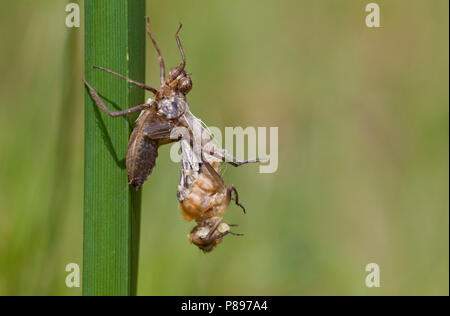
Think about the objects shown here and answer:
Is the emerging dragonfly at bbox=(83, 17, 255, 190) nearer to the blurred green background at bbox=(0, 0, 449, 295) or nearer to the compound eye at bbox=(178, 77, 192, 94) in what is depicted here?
the compound eye at bbox=(178, 77, 192, 94)

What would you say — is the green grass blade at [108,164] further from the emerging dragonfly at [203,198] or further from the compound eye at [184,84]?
the compound eye at [184,84]

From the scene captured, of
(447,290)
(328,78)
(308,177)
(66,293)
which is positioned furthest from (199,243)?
(328,78)

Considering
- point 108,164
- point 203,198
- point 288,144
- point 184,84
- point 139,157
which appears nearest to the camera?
point 108,164

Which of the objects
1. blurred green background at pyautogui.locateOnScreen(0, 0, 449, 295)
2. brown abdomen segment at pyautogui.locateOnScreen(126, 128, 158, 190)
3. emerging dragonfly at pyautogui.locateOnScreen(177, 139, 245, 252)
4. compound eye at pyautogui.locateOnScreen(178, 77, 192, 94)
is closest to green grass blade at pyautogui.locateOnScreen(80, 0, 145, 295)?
brown abdomen segment at pyautogui.locateOnScreen(126, 128, 158, 190)

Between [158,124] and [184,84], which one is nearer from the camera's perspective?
[158,124]

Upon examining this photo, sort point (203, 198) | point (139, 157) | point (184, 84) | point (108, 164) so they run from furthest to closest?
point (184, 84) → point (203, 198) → point (139, 157) → point (108, 164)

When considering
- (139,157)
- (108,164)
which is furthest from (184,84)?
(108,164)

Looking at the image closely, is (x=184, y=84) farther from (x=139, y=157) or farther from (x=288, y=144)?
(x=288, y=144)
